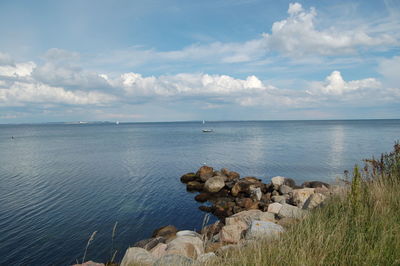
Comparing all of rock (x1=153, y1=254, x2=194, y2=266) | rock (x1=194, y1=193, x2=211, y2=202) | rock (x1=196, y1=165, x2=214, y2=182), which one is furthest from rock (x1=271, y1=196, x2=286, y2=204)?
rock (x1=153, y1=254, x2=194, y2=266)

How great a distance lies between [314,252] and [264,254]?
0.95 meters

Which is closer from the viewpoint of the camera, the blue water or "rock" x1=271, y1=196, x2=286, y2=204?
the blue water

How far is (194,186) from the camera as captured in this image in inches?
989

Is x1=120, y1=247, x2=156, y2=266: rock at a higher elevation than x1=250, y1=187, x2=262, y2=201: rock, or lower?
higher

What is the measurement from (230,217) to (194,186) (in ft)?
39.9

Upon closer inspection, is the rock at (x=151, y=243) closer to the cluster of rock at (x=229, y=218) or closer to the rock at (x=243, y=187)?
the cluster of rock at (x=229, y=218)

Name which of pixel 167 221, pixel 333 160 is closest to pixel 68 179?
A: pixel 167 221

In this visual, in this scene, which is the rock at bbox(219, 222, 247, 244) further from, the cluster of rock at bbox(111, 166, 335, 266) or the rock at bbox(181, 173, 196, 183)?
the rock at bbox(181, 173, 196, 183)

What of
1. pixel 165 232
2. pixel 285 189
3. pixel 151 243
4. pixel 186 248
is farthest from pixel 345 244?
pixel 285 189

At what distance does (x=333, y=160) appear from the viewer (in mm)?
37281

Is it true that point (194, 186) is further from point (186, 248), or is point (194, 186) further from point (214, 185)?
point (186, 248)

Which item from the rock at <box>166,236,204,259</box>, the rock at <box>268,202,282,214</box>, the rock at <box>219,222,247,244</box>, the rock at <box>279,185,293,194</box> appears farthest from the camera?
the rock at <box>279,185,293,194</box>

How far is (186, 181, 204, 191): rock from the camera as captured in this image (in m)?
24.8

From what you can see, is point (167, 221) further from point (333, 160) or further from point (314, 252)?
point (333, 160)
